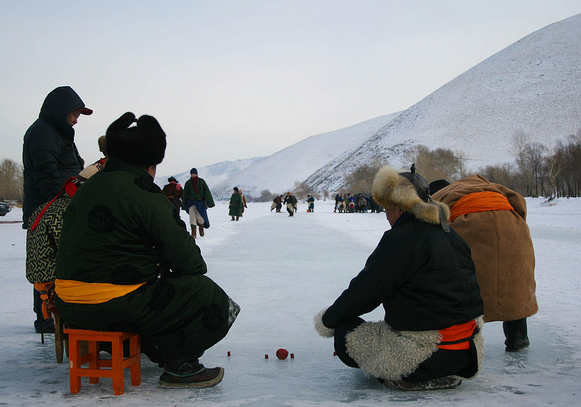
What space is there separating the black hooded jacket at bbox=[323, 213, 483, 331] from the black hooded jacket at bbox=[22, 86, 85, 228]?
2.80 meters

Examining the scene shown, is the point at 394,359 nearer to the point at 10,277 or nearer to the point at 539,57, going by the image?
the point at 10,277

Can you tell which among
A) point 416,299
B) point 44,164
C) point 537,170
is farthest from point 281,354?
point 537,170

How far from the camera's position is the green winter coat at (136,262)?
289 cm

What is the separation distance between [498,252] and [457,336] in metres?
1.01

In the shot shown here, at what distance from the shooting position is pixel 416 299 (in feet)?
9.98

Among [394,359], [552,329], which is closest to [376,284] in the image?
→ [394,359]

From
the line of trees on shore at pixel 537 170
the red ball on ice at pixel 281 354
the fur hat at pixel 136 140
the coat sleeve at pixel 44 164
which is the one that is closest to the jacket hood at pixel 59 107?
the coat sleeve at pixel 44 164

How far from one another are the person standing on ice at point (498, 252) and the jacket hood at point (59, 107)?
3.27m

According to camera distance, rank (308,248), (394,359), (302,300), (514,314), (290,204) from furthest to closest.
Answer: (290,204) → (308,248) → (302,300) → (514,314) → (394,359)

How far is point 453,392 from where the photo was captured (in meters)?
3.14

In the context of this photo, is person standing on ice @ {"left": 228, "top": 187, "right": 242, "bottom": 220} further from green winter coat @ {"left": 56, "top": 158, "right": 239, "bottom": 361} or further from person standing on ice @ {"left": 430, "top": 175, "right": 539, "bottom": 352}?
green winter coat @ {"left": 56, "top": 158, "right": 239, "bottom": 361}

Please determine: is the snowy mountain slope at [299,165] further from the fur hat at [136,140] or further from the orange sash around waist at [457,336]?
the orange sash around waist at [457,336]

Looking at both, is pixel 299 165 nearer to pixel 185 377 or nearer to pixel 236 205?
pixel 236 205

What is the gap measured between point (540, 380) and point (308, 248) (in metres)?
8.17
